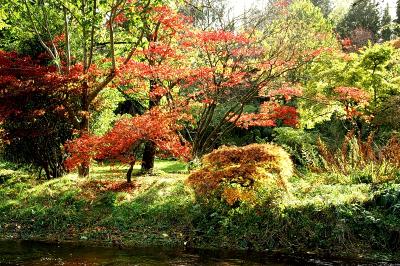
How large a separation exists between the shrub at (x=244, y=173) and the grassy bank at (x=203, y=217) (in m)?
0.38

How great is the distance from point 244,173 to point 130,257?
104 inches

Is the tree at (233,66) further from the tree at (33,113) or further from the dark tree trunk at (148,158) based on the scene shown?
the tree at (33,113)

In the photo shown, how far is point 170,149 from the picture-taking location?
10.2 meters

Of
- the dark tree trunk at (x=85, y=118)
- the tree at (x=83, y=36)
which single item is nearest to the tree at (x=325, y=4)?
the tree at (x=83, y=36)

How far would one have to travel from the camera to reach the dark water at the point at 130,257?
22.0 ft

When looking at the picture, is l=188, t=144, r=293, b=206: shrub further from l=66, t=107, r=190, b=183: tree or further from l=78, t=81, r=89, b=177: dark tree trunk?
l=78, t=81, r=89, b=177: dark tree trunk

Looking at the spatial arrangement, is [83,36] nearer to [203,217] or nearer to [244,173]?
[203,217]

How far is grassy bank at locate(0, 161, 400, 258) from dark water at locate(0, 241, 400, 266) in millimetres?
520

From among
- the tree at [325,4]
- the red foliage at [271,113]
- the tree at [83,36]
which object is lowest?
the red foliage at [271,113]

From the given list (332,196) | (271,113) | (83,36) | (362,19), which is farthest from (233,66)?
(362,19)

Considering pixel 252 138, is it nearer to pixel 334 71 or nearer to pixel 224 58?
pixel 334 71

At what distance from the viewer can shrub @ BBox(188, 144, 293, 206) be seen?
8008 mm

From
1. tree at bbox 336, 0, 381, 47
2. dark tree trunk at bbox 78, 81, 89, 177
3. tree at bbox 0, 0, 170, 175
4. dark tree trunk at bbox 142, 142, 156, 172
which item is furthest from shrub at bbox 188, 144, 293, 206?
tree at bbox 336, 0, 381, 47

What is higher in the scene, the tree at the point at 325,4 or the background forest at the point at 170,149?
the tree at the point at 325,4
